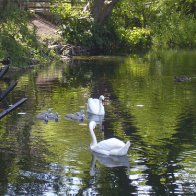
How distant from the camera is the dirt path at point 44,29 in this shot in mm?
40406

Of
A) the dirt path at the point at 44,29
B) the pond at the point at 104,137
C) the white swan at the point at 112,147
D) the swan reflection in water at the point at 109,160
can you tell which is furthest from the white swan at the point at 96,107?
the dirt path at the point at 44,29

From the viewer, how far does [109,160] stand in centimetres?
1205

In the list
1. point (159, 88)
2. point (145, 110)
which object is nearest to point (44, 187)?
point (145, 110)

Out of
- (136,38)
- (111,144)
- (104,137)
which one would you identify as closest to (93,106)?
(104,137)

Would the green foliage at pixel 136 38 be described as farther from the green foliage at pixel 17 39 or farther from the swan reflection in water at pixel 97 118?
the swan reflection in water at pixel 97 118

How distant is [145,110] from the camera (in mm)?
17719

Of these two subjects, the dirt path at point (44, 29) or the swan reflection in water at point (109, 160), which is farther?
the dirt path at point (44, 29)

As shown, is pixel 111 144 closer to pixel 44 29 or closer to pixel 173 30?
pixel 44 29

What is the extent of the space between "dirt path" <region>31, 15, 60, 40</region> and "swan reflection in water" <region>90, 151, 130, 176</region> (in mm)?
27138

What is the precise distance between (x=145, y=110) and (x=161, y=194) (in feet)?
25.9

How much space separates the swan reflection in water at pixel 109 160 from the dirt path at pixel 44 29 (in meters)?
27.1

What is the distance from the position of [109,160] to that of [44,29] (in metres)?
31.4

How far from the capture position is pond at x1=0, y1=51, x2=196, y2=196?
1048 centimetres

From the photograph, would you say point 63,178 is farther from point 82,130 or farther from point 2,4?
point 2,4
